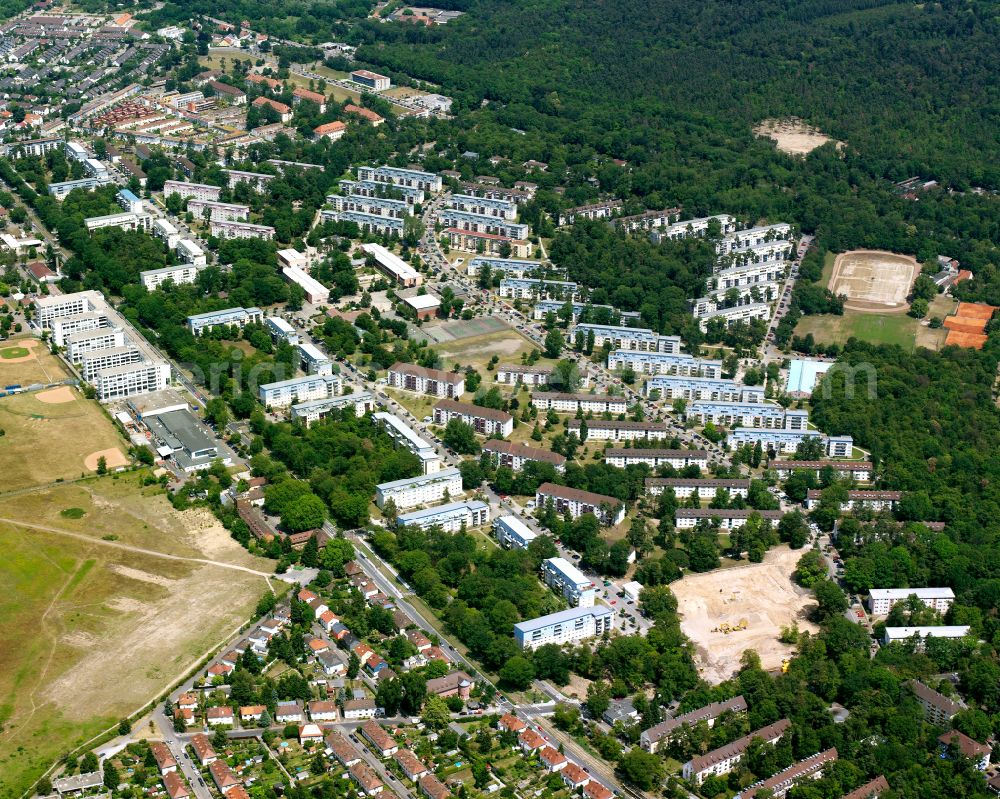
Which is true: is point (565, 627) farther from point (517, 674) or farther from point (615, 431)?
point (615, 431)

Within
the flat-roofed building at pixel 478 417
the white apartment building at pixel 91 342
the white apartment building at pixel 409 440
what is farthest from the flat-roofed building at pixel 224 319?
the flat-roofed building at pixel 478 417

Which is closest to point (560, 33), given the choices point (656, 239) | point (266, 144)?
Result: point (266, 144)

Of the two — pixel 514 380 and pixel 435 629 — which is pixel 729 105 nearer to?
pixel 514 380

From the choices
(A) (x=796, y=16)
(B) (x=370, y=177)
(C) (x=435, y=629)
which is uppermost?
(A) (x=796, y=16)

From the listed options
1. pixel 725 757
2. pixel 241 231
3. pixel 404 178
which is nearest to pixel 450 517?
pixel 725 757

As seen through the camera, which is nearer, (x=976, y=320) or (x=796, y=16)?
(x=976, y=320)

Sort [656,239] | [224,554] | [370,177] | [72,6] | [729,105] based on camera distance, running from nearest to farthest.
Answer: [224,554], [656,239], [370,177], [729,105], [72,6]

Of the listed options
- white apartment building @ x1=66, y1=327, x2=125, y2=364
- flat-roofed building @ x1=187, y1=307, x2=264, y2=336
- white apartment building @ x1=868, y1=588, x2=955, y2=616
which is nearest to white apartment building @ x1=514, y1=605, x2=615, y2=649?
white apartment building @ x1=868, y1=588, x2=955, y2=616

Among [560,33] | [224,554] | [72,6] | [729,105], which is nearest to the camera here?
[224,554]
